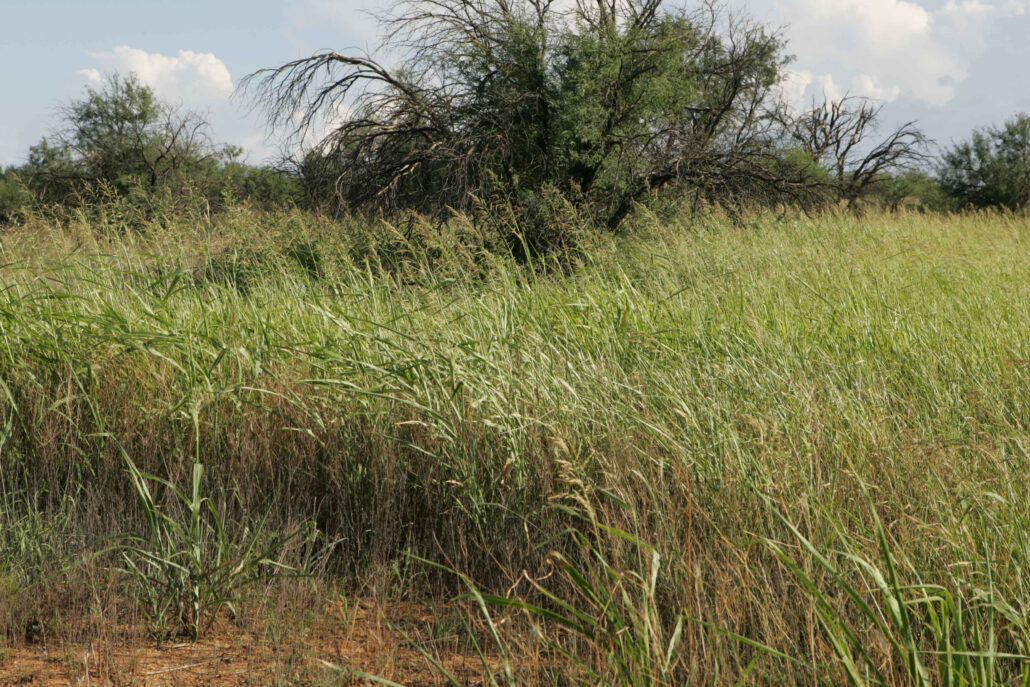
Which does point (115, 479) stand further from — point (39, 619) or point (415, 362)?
point (415, 362)

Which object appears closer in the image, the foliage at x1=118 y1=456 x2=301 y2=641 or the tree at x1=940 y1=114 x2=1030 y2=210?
the foliage at x1=118 y1=456 x2=301 y2=641

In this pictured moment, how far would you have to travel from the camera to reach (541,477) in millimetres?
2670

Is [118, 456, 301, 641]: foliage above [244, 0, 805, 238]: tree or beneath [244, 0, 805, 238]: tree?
beneath

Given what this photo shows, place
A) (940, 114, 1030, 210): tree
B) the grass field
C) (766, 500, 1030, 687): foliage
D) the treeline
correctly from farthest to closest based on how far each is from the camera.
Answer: (940, 114, 1030, 210): tree < the treeline < the grass field < (766, 500, 1030, 687): foliage

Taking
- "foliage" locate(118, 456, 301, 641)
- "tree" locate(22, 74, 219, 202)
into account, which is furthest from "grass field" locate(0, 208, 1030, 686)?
"tree" locate(22, 74, 219, 202)

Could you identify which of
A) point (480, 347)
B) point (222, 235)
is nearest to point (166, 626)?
point (480, 347)

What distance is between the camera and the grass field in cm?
191

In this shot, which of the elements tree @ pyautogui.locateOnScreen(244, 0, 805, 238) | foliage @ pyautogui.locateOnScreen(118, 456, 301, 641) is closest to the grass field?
foliage @ pyautogui.locateOnScreen(118, 456, 301, 641)

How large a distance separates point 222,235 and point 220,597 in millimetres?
4546

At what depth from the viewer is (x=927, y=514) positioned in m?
2.20

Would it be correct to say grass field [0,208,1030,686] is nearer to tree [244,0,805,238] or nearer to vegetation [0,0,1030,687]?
vegetation [0,0,1030,687]

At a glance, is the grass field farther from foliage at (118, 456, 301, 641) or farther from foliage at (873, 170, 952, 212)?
foliage at (873, 170, 952, 212)

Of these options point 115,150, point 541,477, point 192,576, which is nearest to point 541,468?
point 541,477

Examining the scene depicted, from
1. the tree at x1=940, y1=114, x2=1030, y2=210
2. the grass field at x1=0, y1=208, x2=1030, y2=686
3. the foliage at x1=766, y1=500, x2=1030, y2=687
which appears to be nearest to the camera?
the foliage at x1=766, y1=500, x2=1030, y2=687
